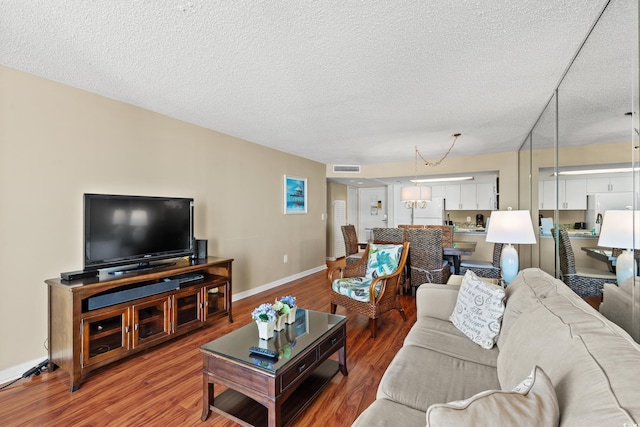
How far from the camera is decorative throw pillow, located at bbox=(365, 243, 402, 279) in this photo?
335cm

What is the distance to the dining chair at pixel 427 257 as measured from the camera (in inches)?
148

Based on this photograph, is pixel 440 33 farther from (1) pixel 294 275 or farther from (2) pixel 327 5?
(1) pixel 294 275

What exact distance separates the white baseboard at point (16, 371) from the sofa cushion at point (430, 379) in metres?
2.65

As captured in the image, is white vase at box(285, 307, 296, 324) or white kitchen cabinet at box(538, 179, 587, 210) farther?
white vase at box(285, 307, 296, 324)

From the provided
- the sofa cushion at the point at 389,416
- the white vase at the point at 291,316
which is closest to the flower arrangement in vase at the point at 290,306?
the white vase at the point at 291,316

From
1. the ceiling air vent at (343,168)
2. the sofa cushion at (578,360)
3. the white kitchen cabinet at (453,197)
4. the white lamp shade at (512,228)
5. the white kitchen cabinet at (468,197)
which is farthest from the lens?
the white kitchen cabinet at (453,197)

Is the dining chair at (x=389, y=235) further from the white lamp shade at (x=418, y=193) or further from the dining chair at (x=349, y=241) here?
the white lamp shade at (x=418, y=193)

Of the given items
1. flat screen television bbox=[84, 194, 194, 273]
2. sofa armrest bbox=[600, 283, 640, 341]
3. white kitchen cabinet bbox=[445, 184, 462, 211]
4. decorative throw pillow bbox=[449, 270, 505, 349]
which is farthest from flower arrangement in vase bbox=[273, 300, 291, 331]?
white kitchen cabinet bbox=[445, 184, 462, 211]

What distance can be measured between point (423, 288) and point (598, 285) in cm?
101

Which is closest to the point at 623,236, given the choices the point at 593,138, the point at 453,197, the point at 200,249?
the point at 593,138

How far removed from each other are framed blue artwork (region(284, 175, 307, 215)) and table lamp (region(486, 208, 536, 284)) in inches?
124

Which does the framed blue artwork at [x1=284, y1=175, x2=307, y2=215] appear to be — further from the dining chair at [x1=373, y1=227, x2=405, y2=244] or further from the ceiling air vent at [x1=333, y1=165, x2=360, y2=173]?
the dining chair at [x1=373, y1=227, x2=405, y2=244]

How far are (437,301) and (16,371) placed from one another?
3.17m

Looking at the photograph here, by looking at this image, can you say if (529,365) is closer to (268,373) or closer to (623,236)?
(623,236)
